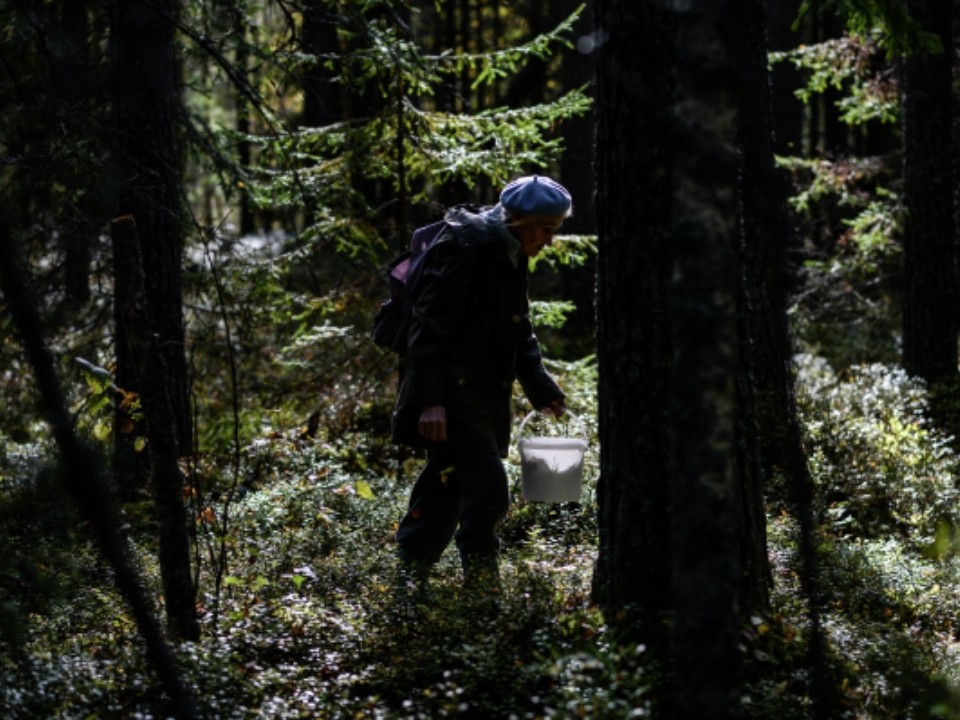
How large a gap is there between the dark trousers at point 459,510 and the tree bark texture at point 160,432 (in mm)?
1285

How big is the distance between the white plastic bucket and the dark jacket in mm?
351

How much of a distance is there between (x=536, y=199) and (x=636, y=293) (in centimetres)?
101

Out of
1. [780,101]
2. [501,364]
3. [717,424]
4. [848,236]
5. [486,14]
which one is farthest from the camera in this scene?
[486,14]

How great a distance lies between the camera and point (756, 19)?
722 centimetres

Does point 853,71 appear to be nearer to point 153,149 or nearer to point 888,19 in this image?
point 888,19

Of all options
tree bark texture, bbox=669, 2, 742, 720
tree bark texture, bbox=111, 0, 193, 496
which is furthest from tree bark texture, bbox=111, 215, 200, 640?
tree bark texture, bbox=111, 0, 193, 496

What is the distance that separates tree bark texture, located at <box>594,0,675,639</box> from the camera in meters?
4.64

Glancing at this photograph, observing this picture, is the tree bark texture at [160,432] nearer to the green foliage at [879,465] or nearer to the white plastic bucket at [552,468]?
the white plastic bucket at [552,468]

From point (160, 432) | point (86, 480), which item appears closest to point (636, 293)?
point (160, 432)

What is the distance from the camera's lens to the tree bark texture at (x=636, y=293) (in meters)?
4.64

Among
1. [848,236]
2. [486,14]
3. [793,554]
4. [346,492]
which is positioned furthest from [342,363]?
[486,14]

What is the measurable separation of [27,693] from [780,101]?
1908 cm

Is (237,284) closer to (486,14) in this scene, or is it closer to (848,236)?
(848,236)

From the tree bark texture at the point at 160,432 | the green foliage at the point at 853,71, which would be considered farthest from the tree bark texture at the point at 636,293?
the green foliage at the point at 853,71
